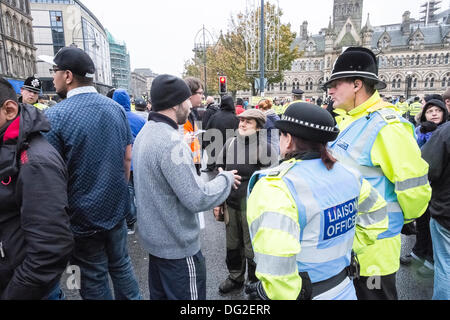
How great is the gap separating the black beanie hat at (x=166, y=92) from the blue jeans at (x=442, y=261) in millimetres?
2895

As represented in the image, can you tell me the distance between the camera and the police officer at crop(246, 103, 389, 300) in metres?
1.42

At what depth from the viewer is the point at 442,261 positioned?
9.21ft

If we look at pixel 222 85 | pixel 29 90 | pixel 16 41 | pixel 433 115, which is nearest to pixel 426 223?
pixel 433 115

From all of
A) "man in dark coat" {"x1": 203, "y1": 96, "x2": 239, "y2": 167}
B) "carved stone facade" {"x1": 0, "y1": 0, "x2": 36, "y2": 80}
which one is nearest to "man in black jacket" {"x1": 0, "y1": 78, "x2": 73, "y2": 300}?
"man in dark coat" {"x1": 203, "y1": 96, "x2": 239, "y2": 167}

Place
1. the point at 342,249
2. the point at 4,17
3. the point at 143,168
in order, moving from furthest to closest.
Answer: the point at 4,17 → the point at 143,168 → the point at 342,249

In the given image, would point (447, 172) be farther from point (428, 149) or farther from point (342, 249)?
point (342, 249)

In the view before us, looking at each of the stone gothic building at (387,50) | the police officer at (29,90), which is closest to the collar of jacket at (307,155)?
the police officer at (29,90)

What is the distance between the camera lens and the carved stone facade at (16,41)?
3168cm

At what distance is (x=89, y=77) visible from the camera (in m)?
2.51

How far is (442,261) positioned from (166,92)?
3.08m

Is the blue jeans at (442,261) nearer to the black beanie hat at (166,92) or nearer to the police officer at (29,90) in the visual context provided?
the black beanie hat at (166,92)

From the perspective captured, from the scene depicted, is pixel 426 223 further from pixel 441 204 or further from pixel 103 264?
pixel 103 264
